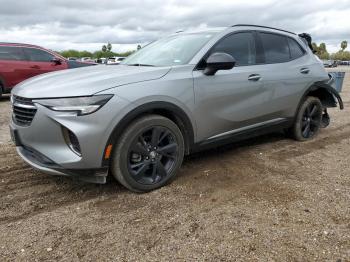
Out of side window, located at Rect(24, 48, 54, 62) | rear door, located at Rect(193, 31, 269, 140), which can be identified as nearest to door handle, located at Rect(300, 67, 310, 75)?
rear door, located at Rect(193, 31, 269, 140)

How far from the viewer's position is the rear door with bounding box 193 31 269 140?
12.3 ft

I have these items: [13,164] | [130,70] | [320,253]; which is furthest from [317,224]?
[13,164]

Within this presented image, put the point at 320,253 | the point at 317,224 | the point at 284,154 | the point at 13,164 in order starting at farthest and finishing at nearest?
the point at 284,154 → the point at 13,164 → the point at 317,224 → the point at 320,253

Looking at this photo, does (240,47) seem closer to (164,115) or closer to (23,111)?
(164,115)

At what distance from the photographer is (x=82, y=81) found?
3172 mm

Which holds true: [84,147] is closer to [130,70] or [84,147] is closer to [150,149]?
[150,149]

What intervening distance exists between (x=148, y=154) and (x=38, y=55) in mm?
8678

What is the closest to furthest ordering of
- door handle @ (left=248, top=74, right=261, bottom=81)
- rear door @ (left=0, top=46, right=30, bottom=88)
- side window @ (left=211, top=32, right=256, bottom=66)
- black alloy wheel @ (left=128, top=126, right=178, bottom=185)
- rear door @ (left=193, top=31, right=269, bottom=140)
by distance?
black alloy wheel @ (left=128, top=126, right=178, bottom=185) < rear door @ (left=193, top=31, right=269, bottom=140) < side window @ (left=211, top=32, right=256, bottom=66) < door handle @ (left=248, top=74, right=261, bottom=81) < rear door @ (left=0, top=46, right=30, bottom=88)

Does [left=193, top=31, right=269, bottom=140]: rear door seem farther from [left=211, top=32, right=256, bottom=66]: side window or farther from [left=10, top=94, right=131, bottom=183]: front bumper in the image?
[left=10, top=94, right=131, bottom=183]: front bumper

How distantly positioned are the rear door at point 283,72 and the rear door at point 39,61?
7904 mm

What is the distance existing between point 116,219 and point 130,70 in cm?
148

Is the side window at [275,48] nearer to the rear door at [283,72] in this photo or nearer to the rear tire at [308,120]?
the rear door at [283,72]

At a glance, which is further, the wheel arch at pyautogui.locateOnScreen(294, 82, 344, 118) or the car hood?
the wheel arch at pyautogui.locateOnScreen(294, 82, 344, 118)

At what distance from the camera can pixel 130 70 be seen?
141 inches
